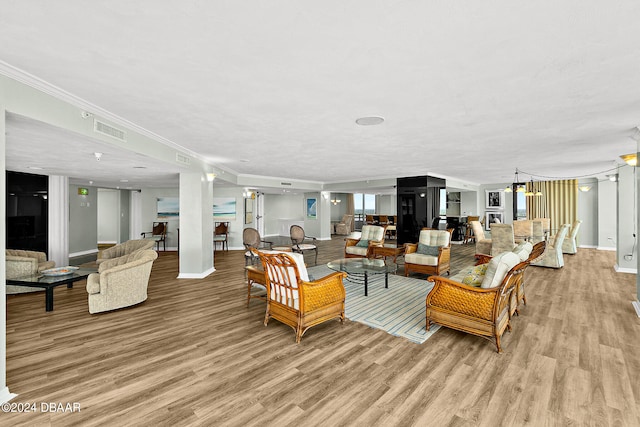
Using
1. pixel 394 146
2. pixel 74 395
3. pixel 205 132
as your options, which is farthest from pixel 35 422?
pixel 394 146

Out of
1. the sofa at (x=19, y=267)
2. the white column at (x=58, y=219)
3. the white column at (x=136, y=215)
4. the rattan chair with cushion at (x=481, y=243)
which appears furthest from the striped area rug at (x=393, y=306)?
the white column at (x=136, y=215)

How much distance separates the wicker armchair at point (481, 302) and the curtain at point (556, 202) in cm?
1012

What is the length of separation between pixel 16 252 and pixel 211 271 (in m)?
3.31

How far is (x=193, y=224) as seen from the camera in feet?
19.2

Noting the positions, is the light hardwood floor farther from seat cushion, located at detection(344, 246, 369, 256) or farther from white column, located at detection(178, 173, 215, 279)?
seat cushion, located at detection(344, 246, 369, 256)

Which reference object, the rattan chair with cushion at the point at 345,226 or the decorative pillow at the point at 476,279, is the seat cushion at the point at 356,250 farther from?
the rattan chair with cushion at the point at 345,226

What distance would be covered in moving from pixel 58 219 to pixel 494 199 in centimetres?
1548

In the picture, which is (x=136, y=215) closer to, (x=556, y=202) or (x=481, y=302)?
(x=481, y=302)

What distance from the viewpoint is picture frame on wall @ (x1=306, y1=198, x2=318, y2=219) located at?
12898 millimetres

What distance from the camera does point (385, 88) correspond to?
248cm

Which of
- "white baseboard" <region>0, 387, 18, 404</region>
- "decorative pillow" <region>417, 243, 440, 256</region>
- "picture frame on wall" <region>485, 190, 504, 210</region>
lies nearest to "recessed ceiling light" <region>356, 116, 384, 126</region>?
"decorative pillow" <region>417, 243, 440, 256</region>

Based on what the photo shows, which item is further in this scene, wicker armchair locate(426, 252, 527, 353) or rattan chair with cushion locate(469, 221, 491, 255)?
rattan chair with cushion locate(469, 221, 491, 255)

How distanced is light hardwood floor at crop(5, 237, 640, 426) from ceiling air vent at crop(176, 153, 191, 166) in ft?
7.89

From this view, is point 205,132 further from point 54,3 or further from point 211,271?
point 211,271
